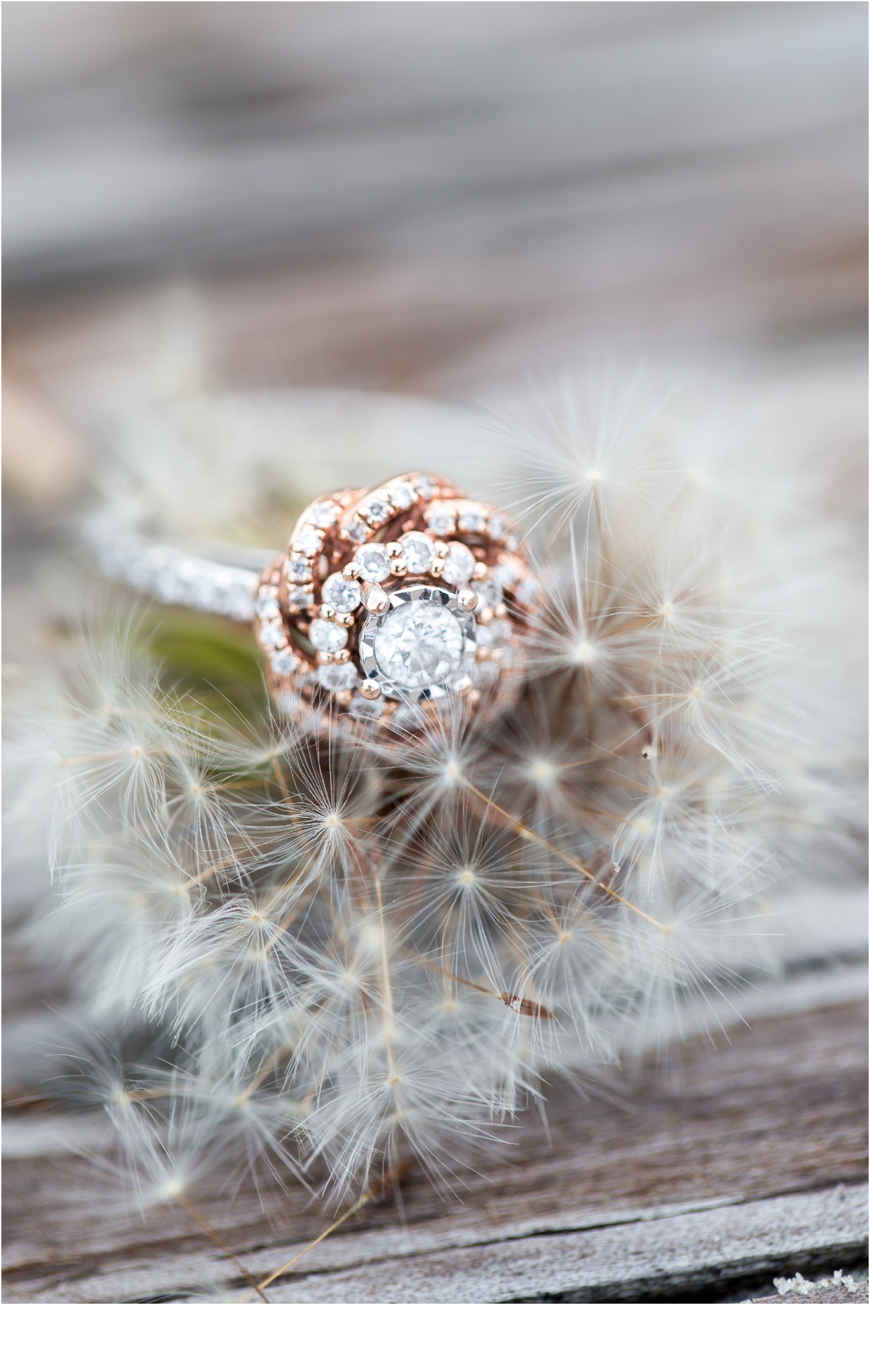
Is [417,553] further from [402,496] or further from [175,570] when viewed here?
[175,570]

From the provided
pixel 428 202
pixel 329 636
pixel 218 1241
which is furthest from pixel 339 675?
pixel 428 202

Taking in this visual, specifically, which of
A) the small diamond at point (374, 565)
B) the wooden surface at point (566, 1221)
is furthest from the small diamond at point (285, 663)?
the wooden surface at point (566, 1221)

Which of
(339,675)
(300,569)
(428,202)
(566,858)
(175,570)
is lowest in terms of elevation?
(566,858)

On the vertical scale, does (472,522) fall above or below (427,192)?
below

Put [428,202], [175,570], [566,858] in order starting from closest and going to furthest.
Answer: [566,858] → [175,570] → [428,202]

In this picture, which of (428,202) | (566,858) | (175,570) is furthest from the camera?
(428,202)

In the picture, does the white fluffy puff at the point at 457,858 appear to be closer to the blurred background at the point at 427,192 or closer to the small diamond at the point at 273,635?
the small diamond at the point at 273,635

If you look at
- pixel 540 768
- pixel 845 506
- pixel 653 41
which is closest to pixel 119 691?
pixel 540 768
